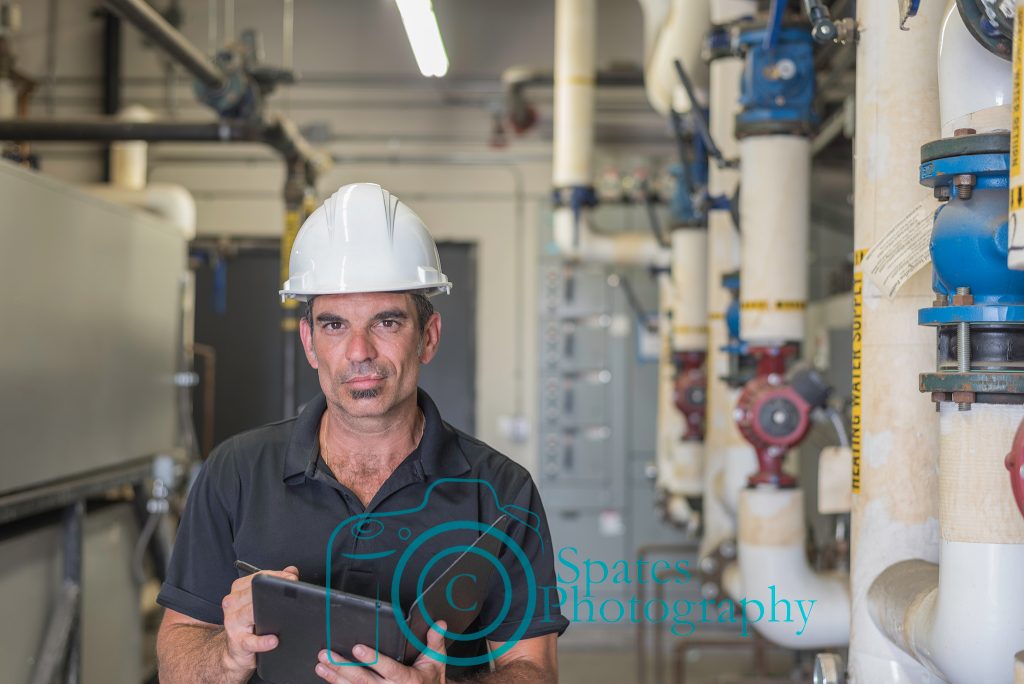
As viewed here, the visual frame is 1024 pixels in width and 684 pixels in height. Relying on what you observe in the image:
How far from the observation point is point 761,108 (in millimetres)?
2758

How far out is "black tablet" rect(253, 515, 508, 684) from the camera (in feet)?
4.67

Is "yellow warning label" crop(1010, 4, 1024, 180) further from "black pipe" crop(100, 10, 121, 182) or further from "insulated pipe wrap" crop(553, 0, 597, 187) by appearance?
"black pipe" crop(100, 10, 121, 182)

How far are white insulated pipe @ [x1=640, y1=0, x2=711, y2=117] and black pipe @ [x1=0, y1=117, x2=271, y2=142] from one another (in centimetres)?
163

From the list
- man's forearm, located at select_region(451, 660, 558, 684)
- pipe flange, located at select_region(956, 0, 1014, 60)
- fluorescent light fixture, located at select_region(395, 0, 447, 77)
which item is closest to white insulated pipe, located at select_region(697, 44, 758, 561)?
fluorescent light fixture, located at select_region(395, 0, 447, 77)

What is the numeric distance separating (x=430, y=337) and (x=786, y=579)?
3.90ft

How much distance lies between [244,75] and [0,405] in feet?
6.39

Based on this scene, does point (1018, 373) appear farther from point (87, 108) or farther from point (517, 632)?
point (87, 108)

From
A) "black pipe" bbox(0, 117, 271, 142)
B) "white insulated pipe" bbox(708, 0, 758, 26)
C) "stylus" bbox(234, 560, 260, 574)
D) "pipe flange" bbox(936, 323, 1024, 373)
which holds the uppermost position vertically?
"white insulated pipe" bbox(708, 0, 758, 26)

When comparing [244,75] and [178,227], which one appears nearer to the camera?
[244,75]

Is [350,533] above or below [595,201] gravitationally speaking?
below

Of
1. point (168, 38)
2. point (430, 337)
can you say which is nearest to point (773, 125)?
point (430, 337)

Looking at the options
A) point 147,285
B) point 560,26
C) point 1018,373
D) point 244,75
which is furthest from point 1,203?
point 560,26

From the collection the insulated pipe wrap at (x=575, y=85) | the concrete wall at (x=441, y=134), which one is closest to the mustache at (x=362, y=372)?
the insulated pipe wrap at (x=575, y=85)

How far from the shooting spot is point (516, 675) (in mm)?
1638
